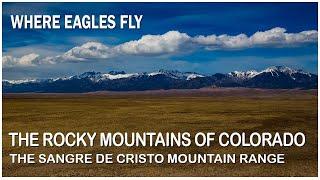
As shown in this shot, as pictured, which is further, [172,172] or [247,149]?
[247,149]

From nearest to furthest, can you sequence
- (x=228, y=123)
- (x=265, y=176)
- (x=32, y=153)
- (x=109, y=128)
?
(x=265, y=176) < (x=32, y=153) < (x=109, y=128) < (x=228, y=123)

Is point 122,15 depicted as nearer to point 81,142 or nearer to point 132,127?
point 81,142

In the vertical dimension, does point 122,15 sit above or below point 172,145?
above

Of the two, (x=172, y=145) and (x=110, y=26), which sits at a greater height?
(x=110, y=26)

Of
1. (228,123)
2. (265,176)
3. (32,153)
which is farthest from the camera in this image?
(228,123)

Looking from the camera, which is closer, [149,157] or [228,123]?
[149,157]

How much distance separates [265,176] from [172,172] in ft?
7.11

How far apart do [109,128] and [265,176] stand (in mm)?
7109

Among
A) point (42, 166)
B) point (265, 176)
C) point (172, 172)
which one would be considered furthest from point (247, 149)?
point (42, 166)

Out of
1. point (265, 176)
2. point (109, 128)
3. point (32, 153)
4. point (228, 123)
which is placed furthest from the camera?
point (228, 123)

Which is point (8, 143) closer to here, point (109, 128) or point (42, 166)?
point (42, 166)

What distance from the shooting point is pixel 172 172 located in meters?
11.9

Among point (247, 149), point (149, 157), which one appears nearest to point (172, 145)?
point (149, 157)

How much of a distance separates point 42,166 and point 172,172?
10.3 feet
